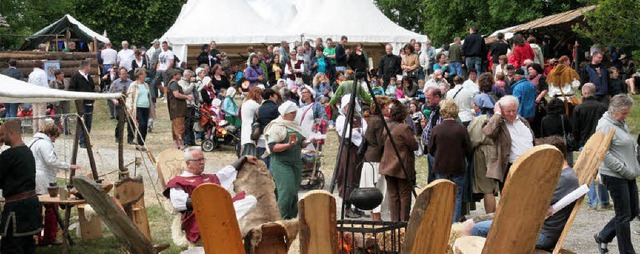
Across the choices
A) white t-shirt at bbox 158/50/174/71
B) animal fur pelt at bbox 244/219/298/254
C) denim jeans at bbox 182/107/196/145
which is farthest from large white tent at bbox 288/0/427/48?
animal fur pelt at bbox 244/219/298/254

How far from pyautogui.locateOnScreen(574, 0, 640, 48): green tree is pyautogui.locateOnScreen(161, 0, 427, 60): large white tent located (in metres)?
13.9

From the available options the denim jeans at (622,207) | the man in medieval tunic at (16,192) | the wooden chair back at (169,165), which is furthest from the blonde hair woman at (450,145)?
the man in medieval tunic at (16,192)

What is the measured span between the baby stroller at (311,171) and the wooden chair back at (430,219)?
10.5 m

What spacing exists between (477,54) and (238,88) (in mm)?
5922

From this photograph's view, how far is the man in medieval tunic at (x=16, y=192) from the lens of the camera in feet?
29.7

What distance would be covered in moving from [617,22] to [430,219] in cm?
1746

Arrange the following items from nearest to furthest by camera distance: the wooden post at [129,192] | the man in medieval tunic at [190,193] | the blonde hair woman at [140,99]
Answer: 1. the man in medieval tunic at [190,193]
2. the wooden post at [129,192]
3. the blonde hair woman at [140,99]

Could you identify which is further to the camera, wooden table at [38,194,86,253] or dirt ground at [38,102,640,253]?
dirt ground at [38,102,640,253]

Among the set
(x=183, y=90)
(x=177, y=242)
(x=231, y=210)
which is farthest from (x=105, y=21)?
(x=231, y=210)

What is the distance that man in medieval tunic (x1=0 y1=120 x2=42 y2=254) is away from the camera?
9039 mm

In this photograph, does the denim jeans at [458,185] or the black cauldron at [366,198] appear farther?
the denim jeans at [458,185]

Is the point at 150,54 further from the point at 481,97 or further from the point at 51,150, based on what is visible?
the point at 51,150

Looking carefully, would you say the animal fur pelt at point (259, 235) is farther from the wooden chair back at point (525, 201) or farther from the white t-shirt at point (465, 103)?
the white t-shirt at point (465, 103)

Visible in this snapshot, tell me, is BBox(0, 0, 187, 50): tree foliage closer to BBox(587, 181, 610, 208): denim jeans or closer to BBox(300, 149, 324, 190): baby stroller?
BBox(300, 149, 324, 190): baby stroller
